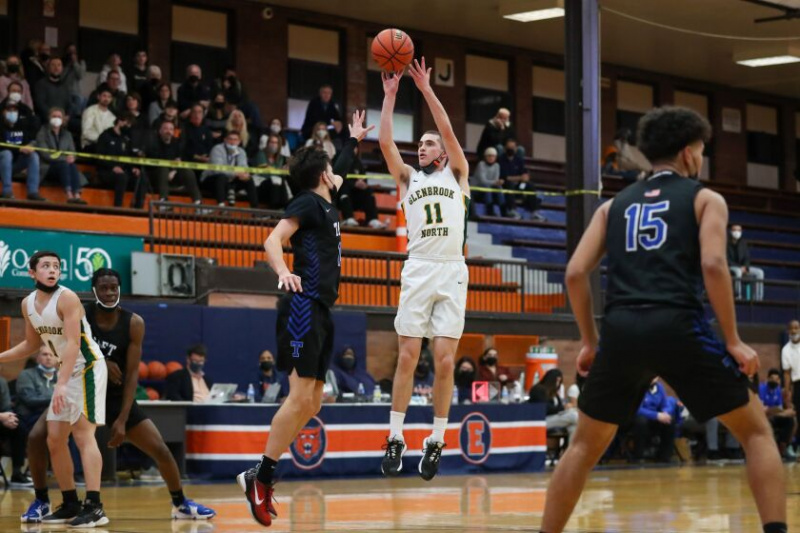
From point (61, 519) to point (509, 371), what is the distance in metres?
13.2

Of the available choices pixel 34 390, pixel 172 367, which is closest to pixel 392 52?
pixel 34 390

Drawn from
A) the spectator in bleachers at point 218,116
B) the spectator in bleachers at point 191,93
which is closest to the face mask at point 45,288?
the spectator in bleachers at point 218,116

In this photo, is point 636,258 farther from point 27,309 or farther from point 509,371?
point 509,371

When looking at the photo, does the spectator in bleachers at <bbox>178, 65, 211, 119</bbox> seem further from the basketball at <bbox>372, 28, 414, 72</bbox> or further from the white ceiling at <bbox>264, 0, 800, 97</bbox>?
the basketball at <bbox>372, 28, 414, 72</bbox>

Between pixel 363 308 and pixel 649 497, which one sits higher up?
pixel 363 308

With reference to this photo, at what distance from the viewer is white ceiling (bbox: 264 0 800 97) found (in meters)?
26.8

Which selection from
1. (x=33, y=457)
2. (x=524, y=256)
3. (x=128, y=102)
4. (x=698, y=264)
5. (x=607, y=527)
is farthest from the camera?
(x=524, y=256)

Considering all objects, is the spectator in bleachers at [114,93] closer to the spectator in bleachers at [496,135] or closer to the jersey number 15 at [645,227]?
the spectator in bleachers at [496,135]

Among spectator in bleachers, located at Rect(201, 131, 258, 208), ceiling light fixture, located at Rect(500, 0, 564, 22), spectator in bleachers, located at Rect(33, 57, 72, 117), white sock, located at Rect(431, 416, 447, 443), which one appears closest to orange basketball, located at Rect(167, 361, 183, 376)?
spectator in bleachers, located at Rect(201, 131, 258, 208)

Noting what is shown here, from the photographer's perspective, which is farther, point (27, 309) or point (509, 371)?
point (509, 371)

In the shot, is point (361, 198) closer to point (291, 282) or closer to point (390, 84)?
point (390, 84)

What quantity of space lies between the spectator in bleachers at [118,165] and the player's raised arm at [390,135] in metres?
A: 11.4

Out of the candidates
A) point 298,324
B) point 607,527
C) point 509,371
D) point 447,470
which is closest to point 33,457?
point 298,324

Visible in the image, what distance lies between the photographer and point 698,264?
227 inches
